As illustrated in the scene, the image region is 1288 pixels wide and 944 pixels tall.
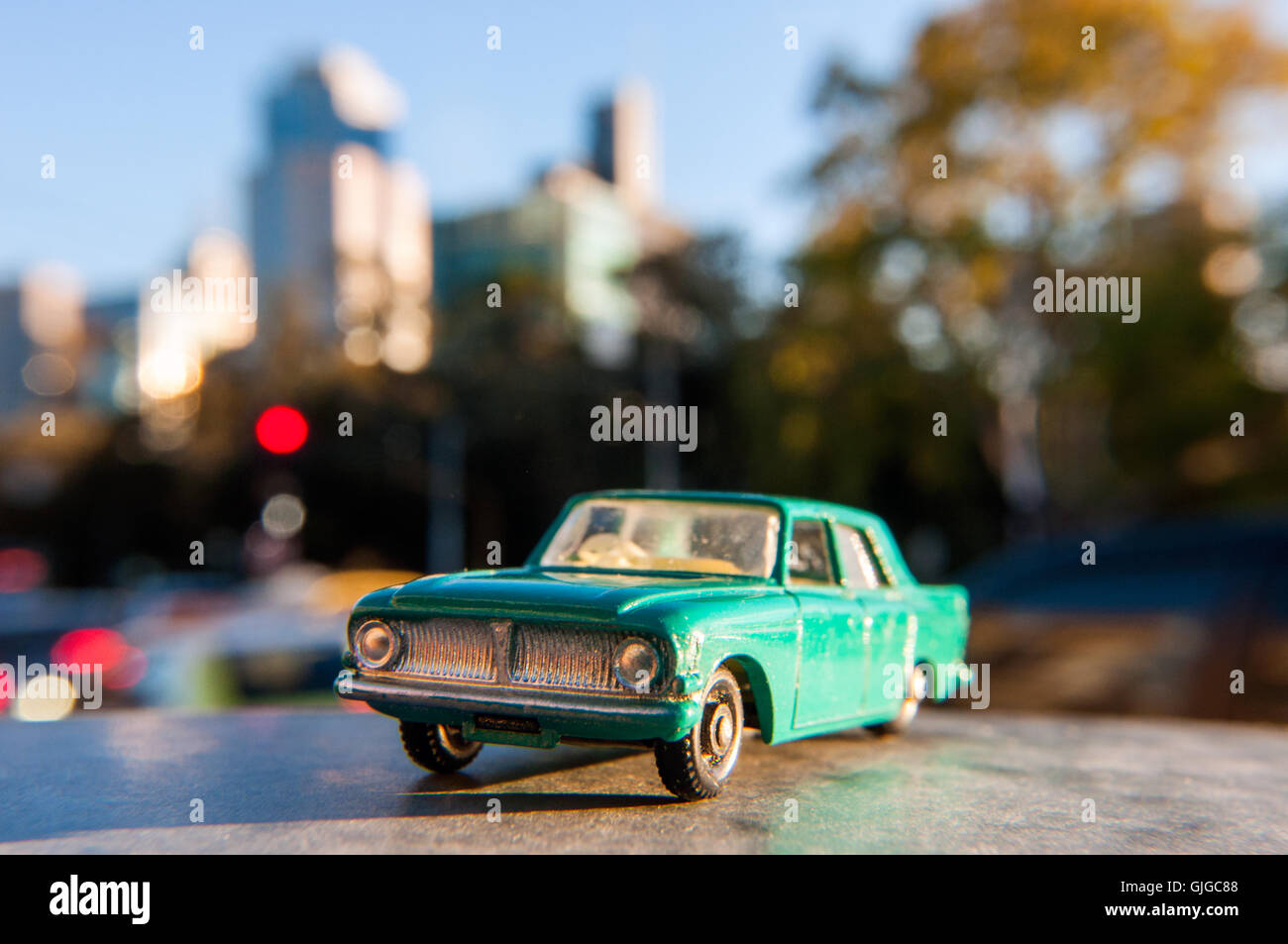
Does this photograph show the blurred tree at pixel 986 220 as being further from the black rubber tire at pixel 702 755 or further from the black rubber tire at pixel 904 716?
the black rubber tire at pixel 702 755

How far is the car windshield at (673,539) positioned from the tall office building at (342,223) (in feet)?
141

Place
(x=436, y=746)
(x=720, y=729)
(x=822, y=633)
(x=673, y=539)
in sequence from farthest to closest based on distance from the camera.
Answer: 1. (x=673, y=539)
2. (x=822, y=633)
3. (x=436, y=746)
4. (x=720, y=729)

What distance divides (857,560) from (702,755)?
152 cm

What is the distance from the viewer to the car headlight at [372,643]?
404 centimetres

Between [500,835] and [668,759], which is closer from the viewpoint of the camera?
[500,835]

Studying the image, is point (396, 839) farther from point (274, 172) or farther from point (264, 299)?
point (274, 172)

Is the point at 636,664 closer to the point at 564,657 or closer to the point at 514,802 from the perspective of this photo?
the point at 564,657

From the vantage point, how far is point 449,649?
155 inches

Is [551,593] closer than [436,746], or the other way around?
[551,593]

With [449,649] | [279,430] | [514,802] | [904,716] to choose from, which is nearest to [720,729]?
[514,802]

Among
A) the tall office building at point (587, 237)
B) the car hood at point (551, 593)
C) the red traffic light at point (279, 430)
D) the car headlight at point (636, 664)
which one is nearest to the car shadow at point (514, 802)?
Result: the car headlight at point (636, 664)

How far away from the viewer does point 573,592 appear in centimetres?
384

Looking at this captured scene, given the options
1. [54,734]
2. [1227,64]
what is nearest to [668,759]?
[54,734]
